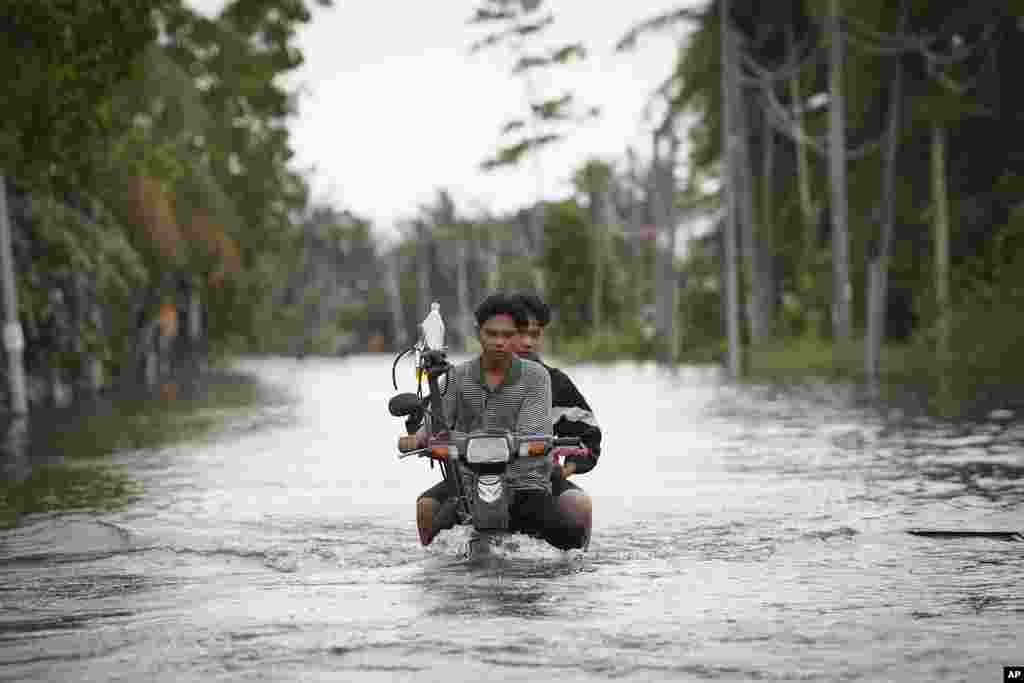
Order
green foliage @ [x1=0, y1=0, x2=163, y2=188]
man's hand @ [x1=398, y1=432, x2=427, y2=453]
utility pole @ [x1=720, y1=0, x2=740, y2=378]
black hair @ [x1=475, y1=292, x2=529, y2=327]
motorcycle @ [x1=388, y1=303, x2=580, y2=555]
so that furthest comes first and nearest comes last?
utility pole @ [x1=720, y1=0, x2=740, y2=378]
green foliage @ [x1=0, y1=0, x2=163, y2=188]
black hair @ [x1=475, y1=292, x2=529, y2=327]
man's hand @ [x1=398, y1=432, x2=427, y2=453]
motorcycle @ [x1=388, y1=303, x2=580, y2=555]

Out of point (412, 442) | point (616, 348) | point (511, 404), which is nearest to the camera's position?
point (412, 442)

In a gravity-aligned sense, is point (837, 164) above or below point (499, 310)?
above

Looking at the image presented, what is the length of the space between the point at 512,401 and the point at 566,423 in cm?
75

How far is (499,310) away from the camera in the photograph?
10.3m

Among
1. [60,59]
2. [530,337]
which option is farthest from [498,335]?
[60,59]

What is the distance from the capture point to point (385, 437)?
24562mm

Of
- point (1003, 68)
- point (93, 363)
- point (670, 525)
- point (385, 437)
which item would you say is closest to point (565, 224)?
point (1003, 68)

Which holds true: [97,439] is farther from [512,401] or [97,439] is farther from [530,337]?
[512,401]

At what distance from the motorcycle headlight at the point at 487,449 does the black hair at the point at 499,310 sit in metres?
0.71

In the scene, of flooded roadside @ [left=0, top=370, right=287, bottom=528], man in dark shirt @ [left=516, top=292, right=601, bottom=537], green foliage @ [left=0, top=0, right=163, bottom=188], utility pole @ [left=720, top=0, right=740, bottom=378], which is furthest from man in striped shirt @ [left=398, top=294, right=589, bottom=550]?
utility pole @ [left=720, top=0, right=740, bottom=378]

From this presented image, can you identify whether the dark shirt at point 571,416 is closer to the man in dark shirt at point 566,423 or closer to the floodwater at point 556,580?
the man in dark shirt at point 566,423

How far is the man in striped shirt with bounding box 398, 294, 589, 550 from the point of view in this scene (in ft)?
33.8

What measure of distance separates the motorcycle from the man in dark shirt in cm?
40

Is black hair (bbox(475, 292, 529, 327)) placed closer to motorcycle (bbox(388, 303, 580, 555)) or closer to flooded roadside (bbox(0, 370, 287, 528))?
motorcycle (bbox(388, 303, 580, 555))
